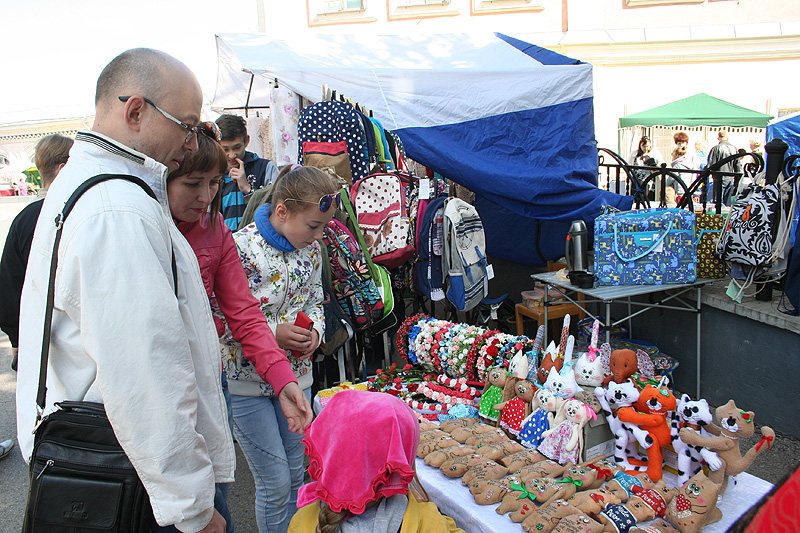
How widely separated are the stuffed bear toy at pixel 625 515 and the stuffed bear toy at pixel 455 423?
2.86ft

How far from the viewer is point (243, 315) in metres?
1.89

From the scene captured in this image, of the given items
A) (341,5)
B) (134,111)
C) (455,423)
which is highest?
(341,5)

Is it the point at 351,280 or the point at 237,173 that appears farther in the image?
the point at 237,173

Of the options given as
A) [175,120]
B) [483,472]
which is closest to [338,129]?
[483,472]

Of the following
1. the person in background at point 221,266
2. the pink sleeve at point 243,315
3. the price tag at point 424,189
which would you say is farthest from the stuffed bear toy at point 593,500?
the price tag at point 424,189

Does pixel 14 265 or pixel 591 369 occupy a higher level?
pixel 14 265

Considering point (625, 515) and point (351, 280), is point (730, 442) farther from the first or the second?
point (351, 280)

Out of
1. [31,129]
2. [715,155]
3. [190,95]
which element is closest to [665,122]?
[715,155]

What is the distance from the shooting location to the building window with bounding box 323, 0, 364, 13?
15.3m

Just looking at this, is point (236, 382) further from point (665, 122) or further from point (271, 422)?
point (665, 122)

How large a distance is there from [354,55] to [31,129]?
28429mm

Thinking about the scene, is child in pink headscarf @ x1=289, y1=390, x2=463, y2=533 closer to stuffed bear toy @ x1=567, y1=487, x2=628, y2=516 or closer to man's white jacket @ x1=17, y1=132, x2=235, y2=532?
man's white jacket @ x1=17, y1=132, x2=235, y2=532

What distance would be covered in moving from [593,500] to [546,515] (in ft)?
0.66

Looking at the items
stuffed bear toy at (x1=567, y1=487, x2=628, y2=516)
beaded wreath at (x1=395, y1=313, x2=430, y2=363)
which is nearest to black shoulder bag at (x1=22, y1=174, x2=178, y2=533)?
stuffed bear toy at (x1=567, y1=487, x2=628, y2=516)
